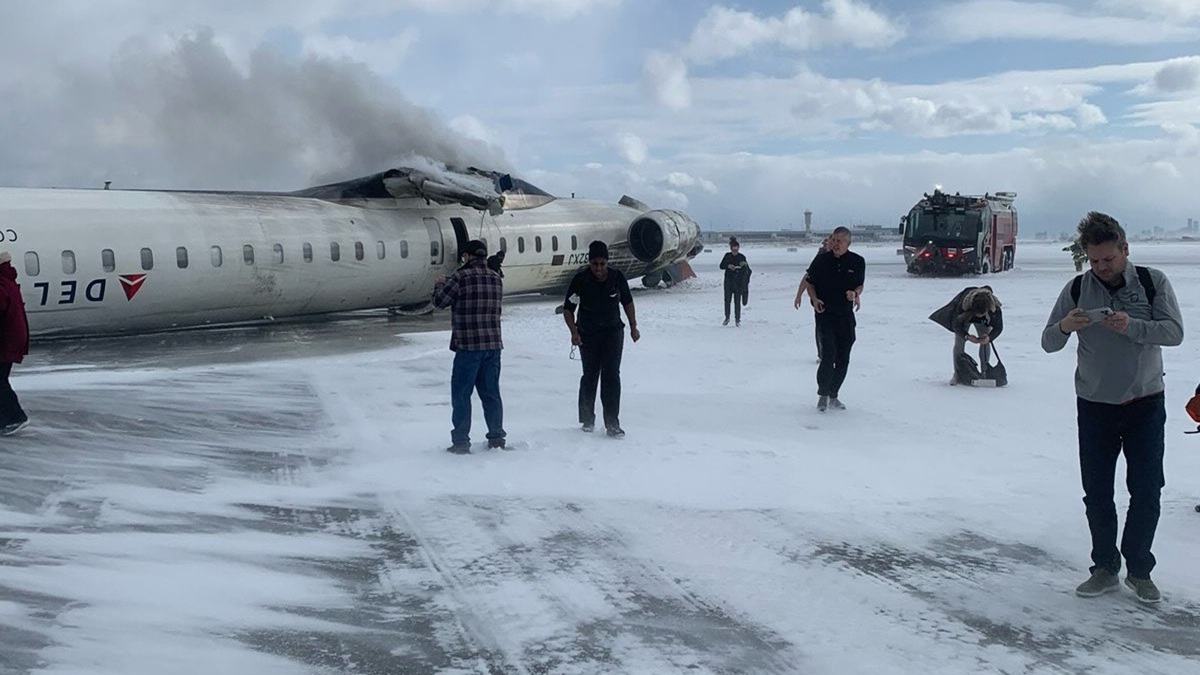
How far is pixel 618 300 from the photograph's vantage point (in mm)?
8844

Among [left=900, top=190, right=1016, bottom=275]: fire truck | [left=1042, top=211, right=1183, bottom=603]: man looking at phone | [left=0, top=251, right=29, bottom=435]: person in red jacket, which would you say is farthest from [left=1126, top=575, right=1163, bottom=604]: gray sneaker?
[left=900, top=190, right=1016, bottom=275]: fire truck

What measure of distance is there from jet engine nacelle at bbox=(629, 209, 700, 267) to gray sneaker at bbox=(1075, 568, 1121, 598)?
1993 cm

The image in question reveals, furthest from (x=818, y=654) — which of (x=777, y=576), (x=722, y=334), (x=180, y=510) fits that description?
(x=722, y=334)

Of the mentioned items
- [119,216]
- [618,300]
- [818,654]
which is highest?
[119,216]

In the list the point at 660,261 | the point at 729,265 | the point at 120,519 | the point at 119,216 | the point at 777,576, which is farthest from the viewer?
the point at 660,261

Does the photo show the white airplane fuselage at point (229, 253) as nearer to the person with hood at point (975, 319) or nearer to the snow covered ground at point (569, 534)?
the snow covered ground at point (569, 534)

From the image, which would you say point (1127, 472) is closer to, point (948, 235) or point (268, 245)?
point (268, 245)

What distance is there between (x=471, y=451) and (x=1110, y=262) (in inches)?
197

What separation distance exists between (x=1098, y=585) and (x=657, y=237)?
20.0 metres

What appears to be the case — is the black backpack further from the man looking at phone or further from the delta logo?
the delta logo

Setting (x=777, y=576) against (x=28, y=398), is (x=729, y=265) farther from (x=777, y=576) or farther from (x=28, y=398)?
(x=777, y=576)

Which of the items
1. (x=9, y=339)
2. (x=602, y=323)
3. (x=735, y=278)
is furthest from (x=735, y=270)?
(x=9, y=339)

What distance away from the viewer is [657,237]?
2464 centimetres

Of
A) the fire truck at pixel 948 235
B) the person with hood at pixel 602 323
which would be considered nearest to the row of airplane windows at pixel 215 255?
the person with hood at pixel 602 323
